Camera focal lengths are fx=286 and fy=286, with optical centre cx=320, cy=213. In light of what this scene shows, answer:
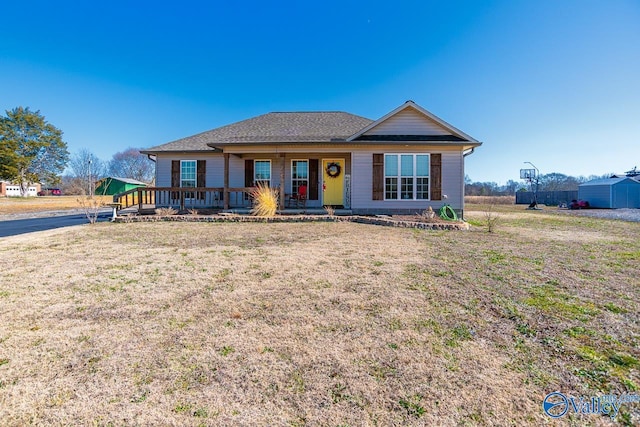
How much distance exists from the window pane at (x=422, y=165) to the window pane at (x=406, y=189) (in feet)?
1.63

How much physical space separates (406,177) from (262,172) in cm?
666

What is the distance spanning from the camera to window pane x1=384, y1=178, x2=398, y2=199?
12.2 meters

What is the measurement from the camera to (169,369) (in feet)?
7.22

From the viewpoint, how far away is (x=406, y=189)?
1221 cm

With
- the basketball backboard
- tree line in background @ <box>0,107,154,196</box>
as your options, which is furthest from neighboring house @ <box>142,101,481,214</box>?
tree line in background @ <box>0,107,154,196</box>

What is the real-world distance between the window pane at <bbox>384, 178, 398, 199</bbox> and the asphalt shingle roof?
269 cm

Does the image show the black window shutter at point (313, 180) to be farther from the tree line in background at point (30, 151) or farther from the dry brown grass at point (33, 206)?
the tree line in background at point (30, 151)

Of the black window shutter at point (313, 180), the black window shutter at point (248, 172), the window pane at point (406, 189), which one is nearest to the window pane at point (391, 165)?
the window pane at point (406, 189)

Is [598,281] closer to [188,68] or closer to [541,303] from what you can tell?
[541,303]

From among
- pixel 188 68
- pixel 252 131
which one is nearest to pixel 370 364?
pixel 252 131

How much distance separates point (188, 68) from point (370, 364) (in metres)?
22.6

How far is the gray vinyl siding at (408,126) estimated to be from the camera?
12344 millimetres

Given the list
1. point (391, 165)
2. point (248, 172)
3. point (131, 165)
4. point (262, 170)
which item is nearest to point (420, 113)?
point (391, 165)

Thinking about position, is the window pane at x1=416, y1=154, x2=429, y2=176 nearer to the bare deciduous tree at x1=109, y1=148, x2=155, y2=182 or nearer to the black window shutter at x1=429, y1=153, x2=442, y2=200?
the black window shutter at x1=429, y1=153, x2=442, y2=200
